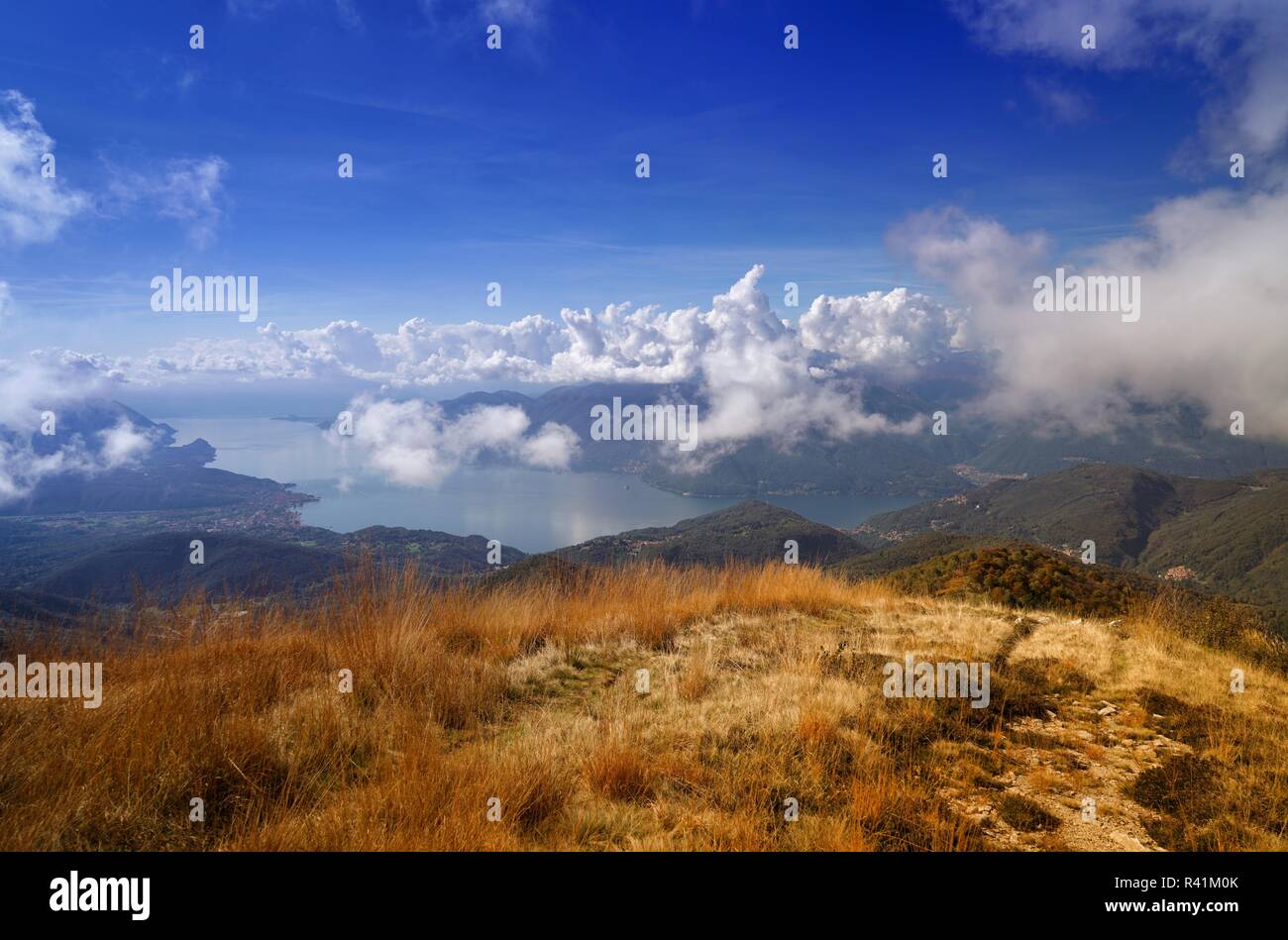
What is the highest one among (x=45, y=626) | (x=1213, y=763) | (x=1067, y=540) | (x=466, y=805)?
(x=45, y=626)

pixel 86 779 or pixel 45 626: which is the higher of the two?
pixel 45 626

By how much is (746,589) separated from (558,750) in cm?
556

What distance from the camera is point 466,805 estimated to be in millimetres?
2717

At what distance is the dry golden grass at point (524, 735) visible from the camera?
107 inches

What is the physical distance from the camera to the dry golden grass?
2.72m

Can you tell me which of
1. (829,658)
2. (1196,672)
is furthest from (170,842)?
(1196,672)

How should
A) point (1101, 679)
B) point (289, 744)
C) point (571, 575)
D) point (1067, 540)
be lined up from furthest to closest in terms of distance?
point (1067, 540), point (571, 575), point (1101, 679), point (289, 744)

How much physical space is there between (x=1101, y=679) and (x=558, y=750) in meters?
5.69

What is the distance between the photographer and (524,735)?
4066 mm

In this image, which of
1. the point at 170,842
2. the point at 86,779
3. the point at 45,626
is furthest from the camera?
the point at 45,626

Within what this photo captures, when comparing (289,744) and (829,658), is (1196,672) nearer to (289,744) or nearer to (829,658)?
(829,658)

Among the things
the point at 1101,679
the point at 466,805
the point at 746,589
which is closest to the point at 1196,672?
the point at 1101,679

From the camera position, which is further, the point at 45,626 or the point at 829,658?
the point at 829,658
